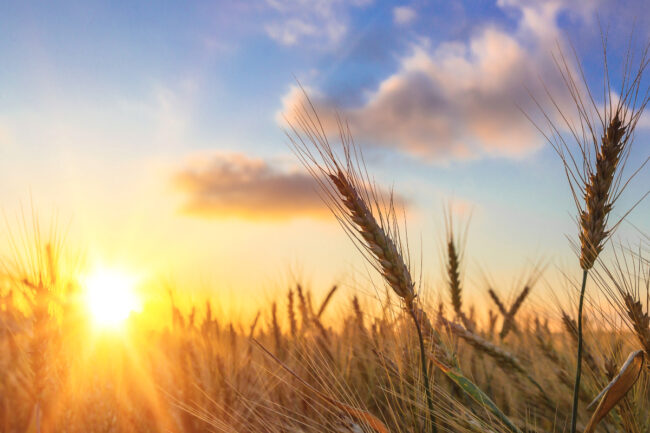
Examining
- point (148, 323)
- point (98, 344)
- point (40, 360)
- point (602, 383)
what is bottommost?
point (602, 383)

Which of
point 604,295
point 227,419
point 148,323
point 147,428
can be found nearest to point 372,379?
point 227,419

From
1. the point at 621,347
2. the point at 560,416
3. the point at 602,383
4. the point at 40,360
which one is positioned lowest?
the point at 560,416

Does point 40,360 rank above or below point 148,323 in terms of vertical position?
below

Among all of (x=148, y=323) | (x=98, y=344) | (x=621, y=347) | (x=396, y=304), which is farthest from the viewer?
(x=148, y=323)

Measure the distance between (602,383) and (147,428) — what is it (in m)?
2.14

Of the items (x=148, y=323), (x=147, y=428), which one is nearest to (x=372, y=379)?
(x=147, y=428)

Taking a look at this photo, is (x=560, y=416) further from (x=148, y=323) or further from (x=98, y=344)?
(x=148, y=323)

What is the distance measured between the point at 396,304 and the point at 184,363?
2203 mm

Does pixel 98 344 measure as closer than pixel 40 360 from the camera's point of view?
No

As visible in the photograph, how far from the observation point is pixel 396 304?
5.20 ft

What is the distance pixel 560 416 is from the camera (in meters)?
2.69

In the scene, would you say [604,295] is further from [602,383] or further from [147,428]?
[147,428]

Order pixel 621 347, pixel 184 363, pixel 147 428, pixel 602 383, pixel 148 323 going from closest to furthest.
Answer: pixel 602 383
pixel 621 347
pixel 147 428
pixel 184 363
pixel 148 323

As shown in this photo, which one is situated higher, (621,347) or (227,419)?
(621,347)
